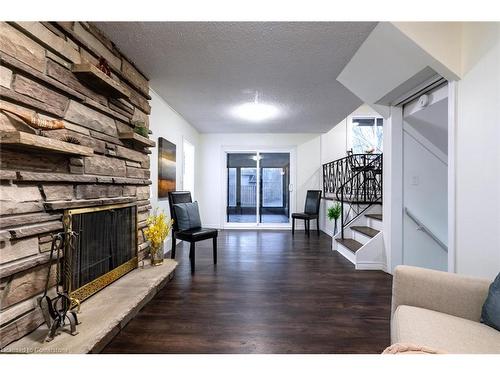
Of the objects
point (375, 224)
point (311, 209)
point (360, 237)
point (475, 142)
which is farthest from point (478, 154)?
point (311, 209)

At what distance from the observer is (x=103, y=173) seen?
2332 millimetres

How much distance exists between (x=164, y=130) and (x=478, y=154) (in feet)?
12.7

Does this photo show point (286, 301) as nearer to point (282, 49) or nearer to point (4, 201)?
point (4, 201)

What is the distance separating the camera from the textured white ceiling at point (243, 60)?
2.30 m

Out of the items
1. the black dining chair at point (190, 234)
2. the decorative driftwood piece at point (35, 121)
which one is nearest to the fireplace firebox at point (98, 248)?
the decorative driftwood piece at point (35, 121)

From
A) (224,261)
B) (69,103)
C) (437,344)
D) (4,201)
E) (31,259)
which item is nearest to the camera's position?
(437,344)

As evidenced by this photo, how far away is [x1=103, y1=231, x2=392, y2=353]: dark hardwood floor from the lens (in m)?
1.84

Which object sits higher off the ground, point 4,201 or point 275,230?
point 4,201

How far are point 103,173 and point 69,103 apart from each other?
0.64m

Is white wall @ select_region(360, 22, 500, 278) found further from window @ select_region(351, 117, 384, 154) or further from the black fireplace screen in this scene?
window @ select_region(351, 117, 384, 154)

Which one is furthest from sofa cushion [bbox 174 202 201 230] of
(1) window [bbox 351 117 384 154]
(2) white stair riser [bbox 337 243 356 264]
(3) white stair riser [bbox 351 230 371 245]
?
(1) window [bbox 351 117 384 154]

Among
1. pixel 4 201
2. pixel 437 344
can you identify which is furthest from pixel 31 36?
pixel 437 344

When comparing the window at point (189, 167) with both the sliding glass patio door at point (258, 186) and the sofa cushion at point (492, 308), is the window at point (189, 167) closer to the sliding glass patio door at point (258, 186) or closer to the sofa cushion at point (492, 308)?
the sliding glass patio door at point (258, 186)

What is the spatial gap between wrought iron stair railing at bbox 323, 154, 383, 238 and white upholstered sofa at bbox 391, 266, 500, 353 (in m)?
3.10
